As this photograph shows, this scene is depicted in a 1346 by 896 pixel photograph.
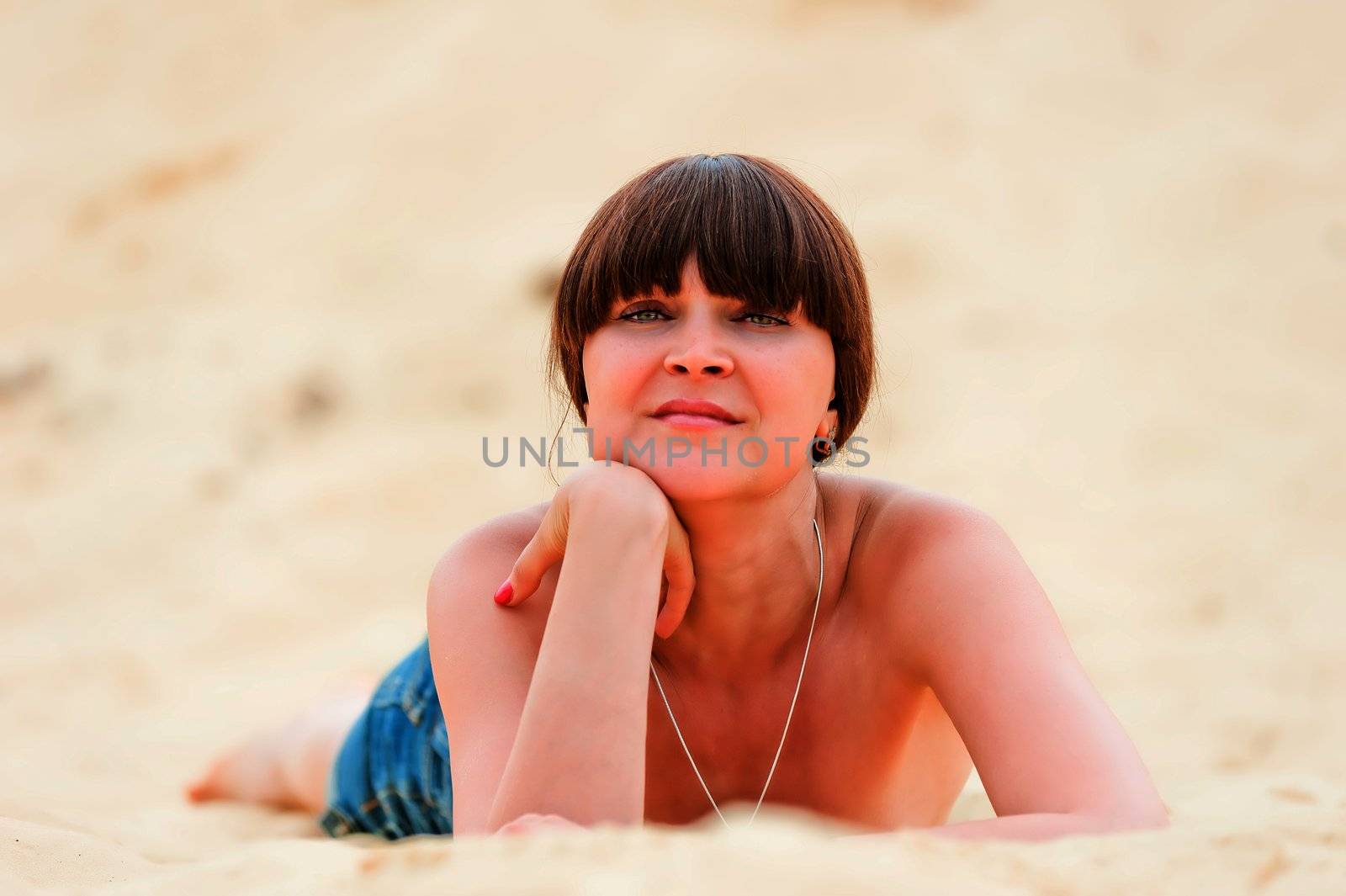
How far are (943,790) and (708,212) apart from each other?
1155mm

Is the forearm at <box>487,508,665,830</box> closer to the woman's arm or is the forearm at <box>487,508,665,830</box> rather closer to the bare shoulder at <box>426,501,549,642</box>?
the bare shoulder at <box>426,501,549,642</box>

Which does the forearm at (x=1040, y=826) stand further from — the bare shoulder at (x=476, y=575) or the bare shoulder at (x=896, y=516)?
the bare shoulder at (x=476, y=575)

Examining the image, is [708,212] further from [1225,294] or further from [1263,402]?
[1225,294]

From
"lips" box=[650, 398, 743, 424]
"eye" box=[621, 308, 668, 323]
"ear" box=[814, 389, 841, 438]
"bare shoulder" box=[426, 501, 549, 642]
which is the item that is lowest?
"bare shoulder" box=[426, 501, 549, 642]

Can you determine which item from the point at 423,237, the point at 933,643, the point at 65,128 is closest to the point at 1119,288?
the point at 423,237

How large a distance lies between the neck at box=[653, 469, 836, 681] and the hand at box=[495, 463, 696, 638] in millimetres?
69

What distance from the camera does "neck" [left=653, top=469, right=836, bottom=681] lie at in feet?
7.10

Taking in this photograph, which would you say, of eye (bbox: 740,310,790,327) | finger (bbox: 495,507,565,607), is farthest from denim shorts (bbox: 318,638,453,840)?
eye (bbox: 740,310,790,327)

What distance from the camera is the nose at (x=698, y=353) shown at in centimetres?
196

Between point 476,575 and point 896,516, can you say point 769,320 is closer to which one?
point 896,516

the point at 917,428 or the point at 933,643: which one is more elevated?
the point at 917,428

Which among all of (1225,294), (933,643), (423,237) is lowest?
(933,643)

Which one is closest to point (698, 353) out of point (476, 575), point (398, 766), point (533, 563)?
point (533, 563)

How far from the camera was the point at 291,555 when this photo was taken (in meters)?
4.57
